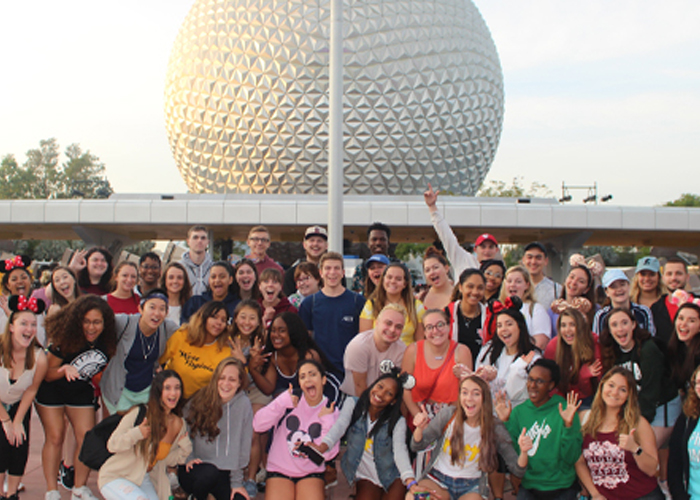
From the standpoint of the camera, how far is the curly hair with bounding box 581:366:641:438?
169 inches

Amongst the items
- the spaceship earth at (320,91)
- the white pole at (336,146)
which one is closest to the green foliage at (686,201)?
the spaceship earth at (320,91)

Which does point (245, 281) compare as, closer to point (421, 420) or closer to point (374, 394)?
point (374, 394)

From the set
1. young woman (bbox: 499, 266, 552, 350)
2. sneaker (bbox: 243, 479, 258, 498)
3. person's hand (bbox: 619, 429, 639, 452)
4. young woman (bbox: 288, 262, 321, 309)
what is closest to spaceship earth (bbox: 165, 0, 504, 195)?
young woman (bbox: 288, 262, 321, 309)

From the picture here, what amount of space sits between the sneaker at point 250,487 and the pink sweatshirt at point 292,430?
326 mm

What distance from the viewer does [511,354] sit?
4844 millimetres

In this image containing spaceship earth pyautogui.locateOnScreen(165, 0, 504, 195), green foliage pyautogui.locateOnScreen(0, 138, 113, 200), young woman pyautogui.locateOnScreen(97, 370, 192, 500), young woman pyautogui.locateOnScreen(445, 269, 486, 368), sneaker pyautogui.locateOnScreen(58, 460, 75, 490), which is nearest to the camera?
young woman pyautogui.locateOnScreen(97, 370, 192, 500)

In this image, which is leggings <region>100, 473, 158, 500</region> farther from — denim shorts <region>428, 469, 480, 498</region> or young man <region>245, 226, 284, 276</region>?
young man <region>245, 226, 284, 276</region>

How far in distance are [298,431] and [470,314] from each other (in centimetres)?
183

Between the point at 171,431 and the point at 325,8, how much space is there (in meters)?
20.3

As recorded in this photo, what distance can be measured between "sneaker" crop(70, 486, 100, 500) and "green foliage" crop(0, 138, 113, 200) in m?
60.7

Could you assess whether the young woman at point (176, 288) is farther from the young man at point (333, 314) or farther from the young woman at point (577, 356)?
the young woman at point (577, 356)

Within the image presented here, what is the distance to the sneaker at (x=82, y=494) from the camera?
4622 mm

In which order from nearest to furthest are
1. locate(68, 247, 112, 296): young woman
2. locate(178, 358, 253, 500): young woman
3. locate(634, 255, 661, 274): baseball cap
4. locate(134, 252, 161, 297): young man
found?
locate(178, 358, 253, 500): young woman < locate(634, 255, 661, 274): baseball cap < locate(68, 247, 112, 296): young woman < locate(134, 252, 161, 297): young man

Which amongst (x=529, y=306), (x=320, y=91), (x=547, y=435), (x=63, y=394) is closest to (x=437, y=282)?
(x=529, y=306)
